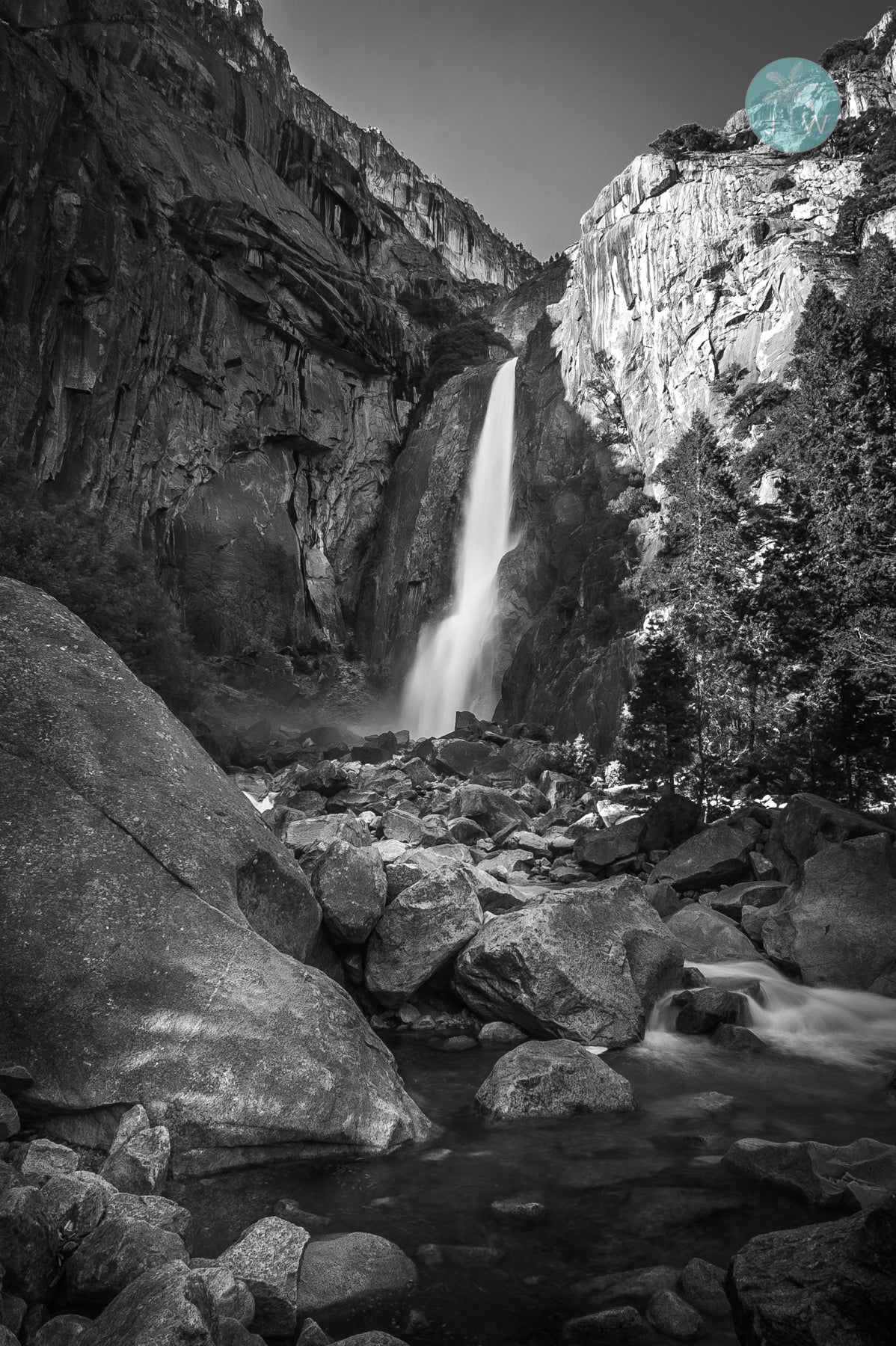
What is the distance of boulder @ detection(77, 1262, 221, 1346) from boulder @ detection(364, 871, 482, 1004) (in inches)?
195

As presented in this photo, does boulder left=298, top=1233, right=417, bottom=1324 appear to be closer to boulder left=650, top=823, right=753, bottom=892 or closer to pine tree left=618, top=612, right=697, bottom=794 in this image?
boulder left=650, top=823, right=753, bottom=892

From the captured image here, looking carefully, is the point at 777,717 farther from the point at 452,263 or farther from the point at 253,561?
the point at 452,263

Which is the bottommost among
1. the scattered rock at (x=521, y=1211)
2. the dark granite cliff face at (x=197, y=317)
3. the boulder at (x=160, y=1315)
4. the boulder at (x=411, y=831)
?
the boulder at (x=411, y=831)

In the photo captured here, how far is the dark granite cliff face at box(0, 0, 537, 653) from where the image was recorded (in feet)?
120

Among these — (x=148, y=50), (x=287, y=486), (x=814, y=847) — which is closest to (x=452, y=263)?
(x=148, y=50)

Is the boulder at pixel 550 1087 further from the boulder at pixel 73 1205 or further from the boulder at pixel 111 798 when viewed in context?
the boulder at pixel 73 1205

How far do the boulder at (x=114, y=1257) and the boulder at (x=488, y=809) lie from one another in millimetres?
15975

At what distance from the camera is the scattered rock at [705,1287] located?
11.5 feet

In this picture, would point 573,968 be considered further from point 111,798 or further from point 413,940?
point 111,798

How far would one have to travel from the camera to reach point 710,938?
1030cm

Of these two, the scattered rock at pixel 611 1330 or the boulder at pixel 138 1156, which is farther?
the boulder at pixel 138 1156

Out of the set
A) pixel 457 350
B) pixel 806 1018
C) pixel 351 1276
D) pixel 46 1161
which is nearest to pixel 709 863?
pixel 806 1018

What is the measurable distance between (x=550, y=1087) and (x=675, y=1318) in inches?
101

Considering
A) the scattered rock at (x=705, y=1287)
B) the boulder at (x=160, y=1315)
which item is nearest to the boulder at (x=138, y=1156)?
the boulder at (x=160, y=1315)
